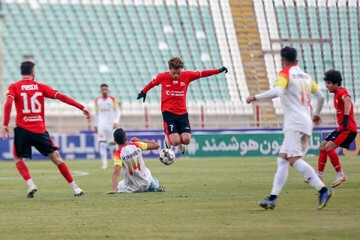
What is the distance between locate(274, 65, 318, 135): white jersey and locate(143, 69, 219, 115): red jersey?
6.67 metres

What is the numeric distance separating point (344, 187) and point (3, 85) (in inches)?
1130

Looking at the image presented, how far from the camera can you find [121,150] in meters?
15.5

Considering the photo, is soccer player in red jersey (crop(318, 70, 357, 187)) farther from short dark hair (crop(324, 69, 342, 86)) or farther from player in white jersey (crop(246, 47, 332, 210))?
player in white jersey (crop(246, 47, 332, 210))

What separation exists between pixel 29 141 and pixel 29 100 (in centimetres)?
67

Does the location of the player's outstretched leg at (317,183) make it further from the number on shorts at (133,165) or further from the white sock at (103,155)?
the white sock at (103,155)

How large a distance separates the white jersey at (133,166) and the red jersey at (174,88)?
2905 millimetres

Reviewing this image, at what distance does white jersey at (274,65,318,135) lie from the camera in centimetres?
1145

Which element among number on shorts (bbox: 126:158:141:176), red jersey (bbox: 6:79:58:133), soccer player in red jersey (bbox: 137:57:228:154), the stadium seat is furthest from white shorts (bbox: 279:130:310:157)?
the stadium seat

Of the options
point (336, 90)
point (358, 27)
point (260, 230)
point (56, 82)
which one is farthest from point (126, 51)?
point (260, 230)

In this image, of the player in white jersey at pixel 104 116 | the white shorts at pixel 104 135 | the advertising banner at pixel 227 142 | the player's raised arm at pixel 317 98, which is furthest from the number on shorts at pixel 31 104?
the advertising banner at pixel 227 142

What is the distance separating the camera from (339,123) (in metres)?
16.7

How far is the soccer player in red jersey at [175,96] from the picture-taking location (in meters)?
18.2

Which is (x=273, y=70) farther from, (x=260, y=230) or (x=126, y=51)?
(x=260, y=230)

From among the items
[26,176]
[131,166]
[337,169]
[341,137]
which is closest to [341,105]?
[341,137]
